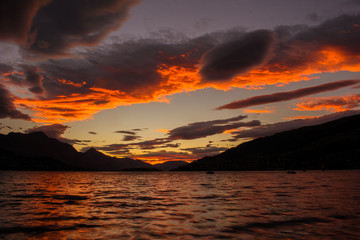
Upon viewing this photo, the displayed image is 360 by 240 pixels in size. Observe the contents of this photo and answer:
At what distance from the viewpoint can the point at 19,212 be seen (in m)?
26.2

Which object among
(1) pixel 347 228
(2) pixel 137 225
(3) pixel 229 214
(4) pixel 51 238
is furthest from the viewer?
(3) pixel 229 214

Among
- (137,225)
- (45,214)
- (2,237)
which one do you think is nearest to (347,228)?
(137,225)

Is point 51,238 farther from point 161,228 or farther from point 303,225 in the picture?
point 303,225

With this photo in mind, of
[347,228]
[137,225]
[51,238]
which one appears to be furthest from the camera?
[137,225]

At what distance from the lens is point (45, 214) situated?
25406mm

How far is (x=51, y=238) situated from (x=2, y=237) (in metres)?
3.24

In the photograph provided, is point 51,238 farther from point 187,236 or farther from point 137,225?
point 187,236

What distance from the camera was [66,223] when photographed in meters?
21.1

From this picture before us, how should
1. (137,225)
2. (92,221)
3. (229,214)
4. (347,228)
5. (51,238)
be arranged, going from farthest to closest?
(229,214) < (92,221) < (137,225) < (347,228) < (51,238)

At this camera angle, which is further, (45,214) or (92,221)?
(45,214)

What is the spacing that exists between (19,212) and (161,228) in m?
17.1

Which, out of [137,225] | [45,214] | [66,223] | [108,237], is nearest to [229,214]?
[137,225]

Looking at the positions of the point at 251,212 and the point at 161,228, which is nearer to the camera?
the point at 161,228

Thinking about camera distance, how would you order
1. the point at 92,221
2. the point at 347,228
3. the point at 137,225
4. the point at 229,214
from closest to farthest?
the point at 347,228 → the point at 137,225 → the point at 92,221 → the point at 229,214
